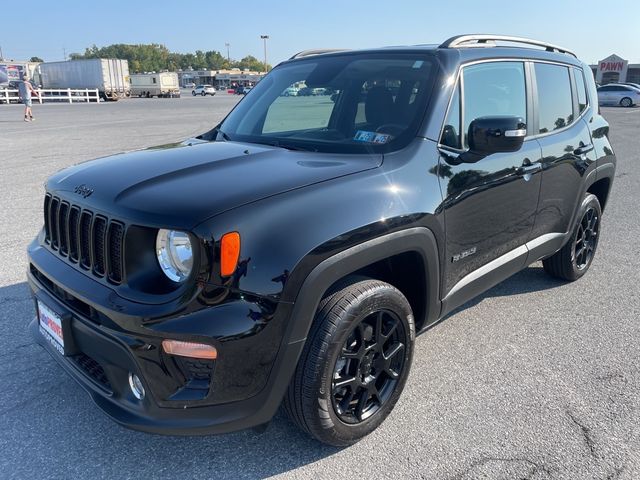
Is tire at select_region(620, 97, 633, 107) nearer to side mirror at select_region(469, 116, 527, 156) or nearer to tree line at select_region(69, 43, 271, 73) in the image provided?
side mirror at select_region(469, 116, 527, 156)

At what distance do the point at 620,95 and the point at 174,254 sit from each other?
41477 millimetres

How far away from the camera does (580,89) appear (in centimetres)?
448

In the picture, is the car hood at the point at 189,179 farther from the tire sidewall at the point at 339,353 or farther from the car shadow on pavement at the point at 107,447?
the car shadow on pavement at the point at 107,447

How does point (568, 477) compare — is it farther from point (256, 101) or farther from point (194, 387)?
point (256, 101)

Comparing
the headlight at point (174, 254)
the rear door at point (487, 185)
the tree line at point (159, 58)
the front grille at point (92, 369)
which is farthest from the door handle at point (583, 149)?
the tree line at point (159, 58)

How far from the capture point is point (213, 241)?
206 centimetres

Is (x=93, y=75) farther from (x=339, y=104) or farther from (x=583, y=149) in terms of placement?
(x=583, y=149)

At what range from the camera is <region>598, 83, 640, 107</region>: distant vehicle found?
35.8 metres

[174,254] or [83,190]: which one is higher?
[83,190]

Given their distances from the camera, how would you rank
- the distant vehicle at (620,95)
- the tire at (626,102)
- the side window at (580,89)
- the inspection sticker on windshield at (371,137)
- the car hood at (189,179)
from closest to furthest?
1. the car hood at (189,179)
2. the inspection sticker on windshield at (371,137)
3. the side window at (580,89)
4. the distant vehicle at (620,95)
5. the tire at (626,102)

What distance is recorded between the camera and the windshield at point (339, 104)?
303cm

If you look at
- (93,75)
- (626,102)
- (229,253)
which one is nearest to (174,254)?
(229,253)

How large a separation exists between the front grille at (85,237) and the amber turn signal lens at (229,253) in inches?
18.2

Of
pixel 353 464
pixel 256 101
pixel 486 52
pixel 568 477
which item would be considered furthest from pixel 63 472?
pixel 486 52
